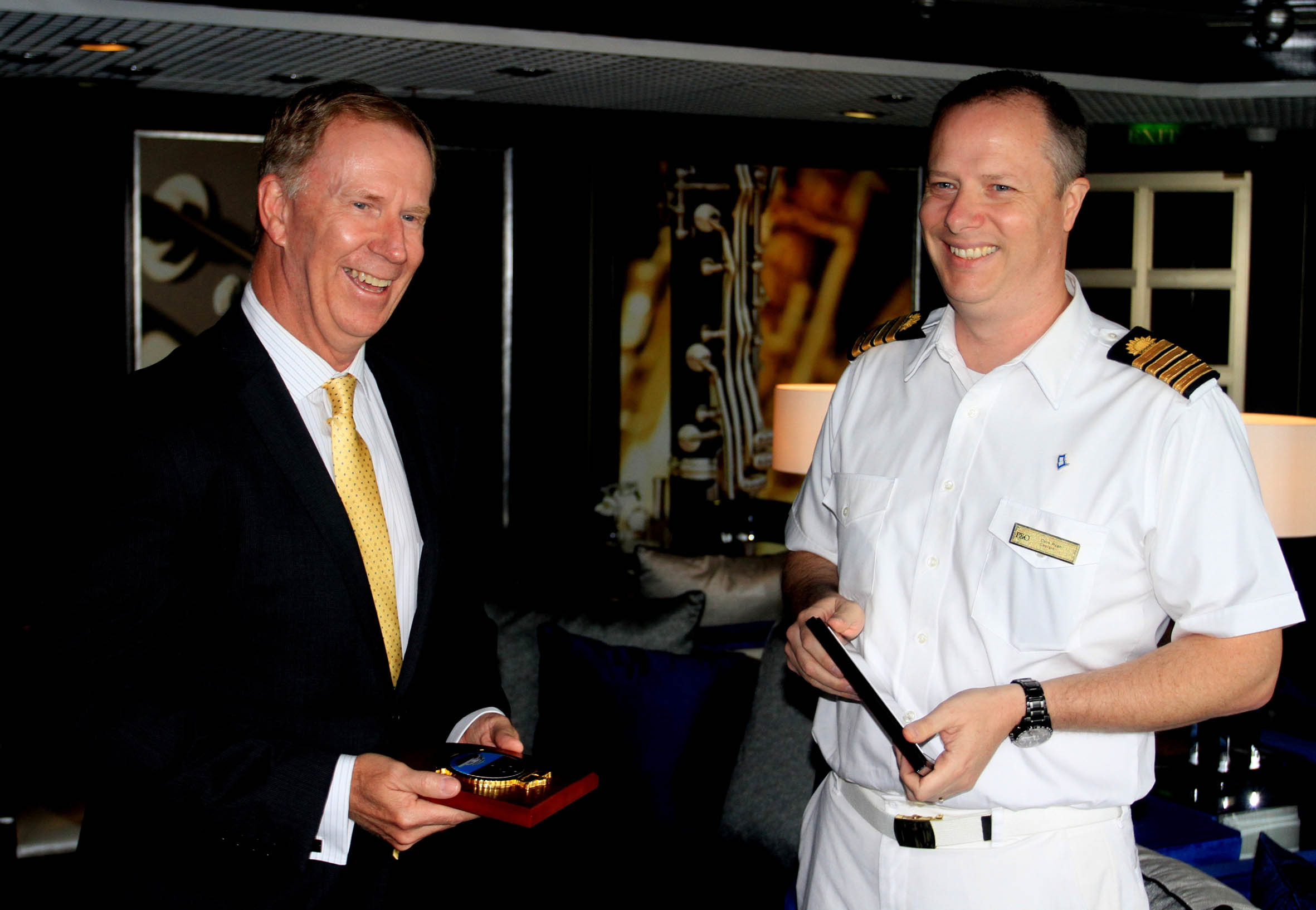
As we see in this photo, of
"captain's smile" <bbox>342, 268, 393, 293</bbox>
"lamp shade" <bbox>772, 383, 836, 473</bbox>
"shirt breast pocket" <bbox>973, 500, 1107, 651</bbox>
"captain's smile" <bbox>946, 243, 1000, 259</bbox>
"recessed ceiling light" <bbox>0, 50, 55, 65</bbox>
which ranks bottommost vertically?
"shirt breast pocket" <bbox>973, 500, 1107, 651</bbox>

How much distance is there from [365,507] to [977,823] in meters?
0.99

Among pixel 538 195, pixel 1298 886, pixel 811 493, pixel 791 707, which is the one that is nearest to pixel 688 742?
pixel 791 707

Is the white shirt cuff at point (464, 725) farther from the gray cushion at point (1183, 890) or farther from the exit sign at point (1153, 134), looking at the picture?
the exit sign at point (1153, 134)

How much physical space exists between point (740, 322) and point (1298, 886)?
472cm

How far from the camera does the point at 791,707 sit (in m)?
3.04

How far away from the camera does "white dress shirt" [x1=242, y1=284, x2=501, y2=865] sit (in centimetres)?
161

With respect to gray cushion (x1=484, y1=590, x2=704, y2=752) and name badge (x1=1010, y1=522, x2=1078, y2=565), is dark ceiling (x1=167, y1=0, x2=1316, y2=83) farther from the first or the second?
name badge (x1=1010, y1=522, x2=1078, y2=565)

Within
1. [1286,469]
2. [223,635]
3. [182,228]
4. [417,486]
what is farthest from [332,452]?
[182,228]

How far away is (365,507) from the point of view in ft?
5.73

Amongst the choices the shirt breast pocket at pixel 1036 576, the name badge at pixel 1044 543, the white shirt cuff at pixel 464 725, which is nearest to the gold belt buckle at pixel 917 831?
the shirt breast pocket at pixel 1036 576

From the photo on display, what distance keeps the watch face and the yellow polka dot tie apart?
0.88 metres

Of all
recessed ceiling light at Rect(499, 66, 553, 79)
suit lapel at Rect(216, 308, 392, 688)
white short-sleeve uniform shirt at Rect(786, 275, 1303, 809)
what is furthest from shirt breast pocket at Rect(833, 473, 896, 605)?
recessed ceiling light at Rect(499, 66, 553, 79)

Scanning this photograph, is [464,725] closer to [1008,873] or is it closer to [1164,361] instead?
[1008,873]

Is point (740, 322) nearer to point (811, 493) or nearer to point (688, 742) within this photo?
point (688, 742)
